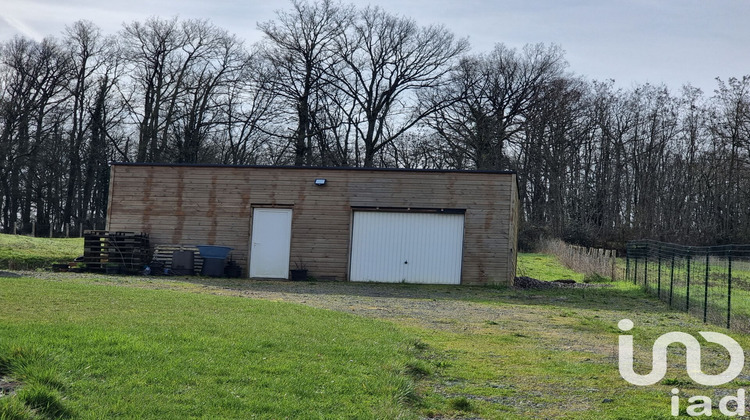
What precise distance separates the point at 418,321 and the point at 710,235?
37314 millimetres

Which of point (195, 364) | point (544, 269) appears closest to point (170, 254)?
point (544, 269)

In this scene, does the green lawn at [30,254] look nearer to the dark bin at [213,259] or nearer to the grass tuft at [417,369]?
the dark bin at [213,259]

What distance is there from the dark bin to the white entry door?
103 centimetres

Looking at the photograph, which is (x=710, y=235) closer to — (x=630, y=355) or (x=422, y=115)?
(x=422, y=115)

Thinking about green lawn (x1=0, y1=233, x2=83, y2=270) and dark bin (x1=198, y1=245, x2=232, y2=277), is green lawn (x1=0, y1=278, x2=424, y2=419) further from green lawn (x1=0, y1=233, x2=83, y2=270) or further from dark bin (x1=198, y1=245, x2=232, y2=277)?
green lawn (x1=0, y1=233, x2=83, y2=270)

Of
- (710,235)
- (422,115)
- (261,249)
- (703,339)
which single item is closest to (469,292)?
(261,249)

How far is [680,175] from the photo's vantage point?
45.4m

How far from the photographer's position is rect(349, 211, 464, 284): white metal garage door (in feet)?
74.9

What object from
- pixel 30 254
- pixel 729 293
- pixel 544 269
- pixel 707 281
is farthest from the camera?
pixel 544 269

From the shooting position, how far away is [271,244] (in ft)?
77.9

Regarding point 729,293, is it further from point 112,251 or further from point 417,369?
point 112,251

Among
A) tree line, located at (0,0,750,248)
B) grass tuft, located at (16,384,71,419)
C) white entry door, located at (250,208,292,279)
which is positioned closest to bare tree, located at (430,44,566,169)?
tree line, located at (0,0,750,248)

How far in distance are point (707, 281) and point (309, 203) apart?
43.9 feet

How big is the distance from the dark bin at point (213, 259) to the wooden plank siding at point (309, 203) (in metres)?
0.78
